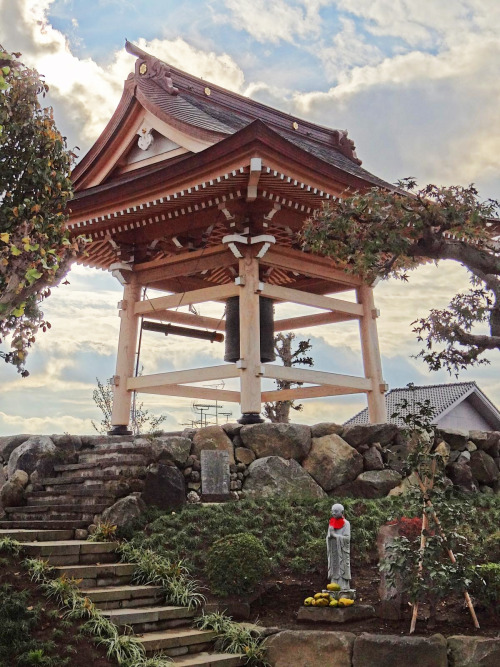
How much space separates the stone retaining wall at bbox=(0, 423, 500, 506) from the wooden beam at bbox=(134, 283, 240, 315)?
275 cm

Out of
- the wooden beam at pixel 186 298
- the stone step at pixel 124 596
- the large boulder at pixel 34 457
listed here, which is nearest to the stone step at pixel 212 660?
the stone step at pixel 124 596

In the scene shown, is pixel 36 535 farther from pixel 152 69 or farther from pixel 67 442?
pixel 152 69

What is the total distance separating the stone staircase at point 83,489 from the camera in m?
9.84

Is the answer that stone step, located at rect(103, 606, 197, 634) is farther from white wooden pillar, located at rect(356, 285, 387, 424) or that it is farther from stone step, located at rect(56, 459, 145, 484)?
white wooden pillar, located at rect(356, 285, 387, 424)

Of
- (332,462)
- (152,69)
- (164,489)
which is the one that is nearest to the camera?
(164,489)

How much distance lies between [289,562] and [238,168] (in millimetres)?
6267

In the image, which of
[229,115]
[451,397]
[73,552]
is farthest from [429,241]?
[451,397]

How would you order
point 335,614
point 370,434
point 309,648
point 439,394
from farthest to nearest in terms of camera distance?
point 439,394 → point 370,434 → point 335,614 → point 309,648

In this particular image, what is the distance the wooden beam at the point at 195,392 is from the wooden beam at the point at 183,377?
0.23m

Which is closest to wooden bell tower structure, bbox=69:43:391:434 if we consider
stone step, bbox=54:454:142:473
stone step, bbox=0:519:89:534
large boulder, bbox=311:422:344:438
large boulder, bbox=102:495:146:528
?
large boulder, bbox=311:422:344:438

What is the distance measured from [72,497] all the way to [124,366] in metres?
3.87

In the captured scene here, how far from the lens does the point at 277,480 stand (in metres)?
10.8

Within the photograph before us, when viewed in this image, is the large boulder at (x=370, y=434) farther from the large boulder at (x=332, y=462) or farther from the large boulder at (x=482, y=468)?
the large boulder at (x=482, y=468)

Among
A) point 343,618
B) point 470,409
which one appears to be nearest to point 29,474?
point 343,618
